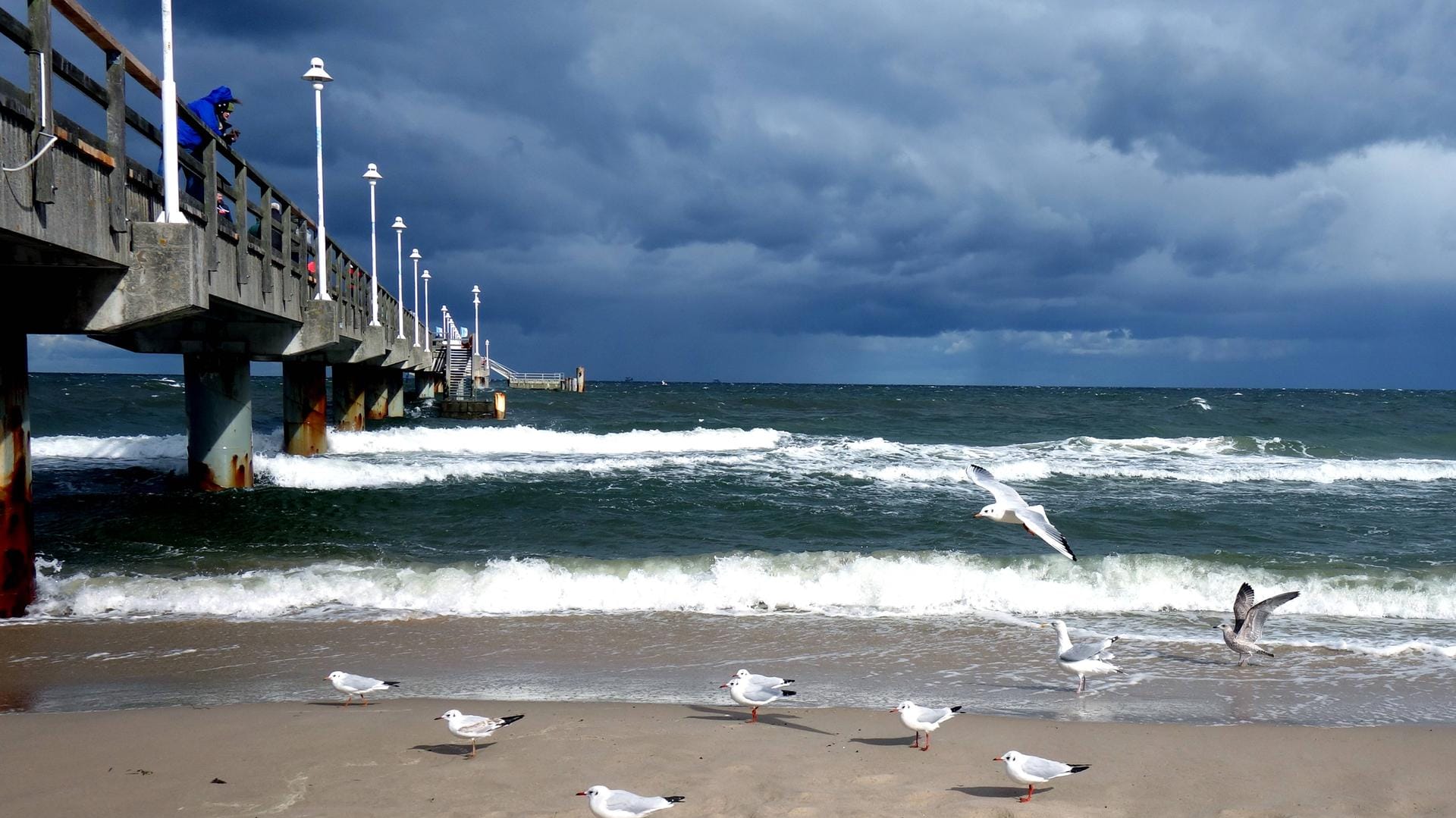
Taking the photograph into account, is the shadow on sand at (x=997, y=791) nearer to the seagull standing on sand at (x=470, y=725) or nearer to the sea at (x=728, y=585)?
the sea at (x=728, y=585)

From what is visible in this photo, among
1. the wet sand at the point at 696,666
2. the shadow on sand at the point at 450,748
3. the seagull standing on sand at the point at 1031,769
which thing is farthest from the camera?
the wet sand at the point at 696,666

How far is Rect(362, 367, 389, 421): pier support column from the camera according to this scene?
3581cm

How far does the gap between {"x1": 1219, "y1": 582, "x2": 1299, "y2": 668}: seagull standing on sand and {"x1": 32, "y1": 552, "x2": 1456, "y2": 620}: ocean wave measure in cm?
227

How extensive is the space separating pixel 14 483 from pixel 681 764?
281 inches

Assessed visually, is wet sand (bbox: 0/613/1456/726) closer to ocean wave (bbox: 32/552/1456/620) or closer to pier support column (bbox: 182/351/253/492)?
ocean wave (bbox: 32/552/1456/620)

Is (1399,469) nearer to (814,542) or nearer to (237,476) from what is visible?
(814,542)

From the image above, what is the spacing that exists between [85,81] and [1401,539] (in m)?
16.8

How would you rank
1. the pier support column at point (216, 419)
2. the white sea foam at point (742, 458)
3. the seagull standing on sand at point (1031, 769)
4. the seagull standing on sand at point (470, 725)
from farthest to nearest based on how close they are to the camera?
the white sea foam at point (742, 458) → the pier support column at point (216, 419) → the seagull standing on sand at point (470, 725) → the seagull standing on sand at point (1031, 769)

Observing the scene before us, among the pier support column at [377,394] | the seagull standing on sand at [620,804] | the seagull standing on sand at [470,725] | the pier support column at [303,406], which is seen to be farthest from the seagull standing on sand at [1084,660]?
the pier support column at [377,394]

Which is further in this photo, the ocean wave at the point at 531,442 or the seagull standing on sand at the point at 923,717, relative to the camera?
the ocean wave at the point at 531,442

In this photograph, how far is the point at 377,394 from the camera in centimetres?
3744

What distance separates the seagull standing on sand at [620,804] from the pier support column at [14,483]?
23.7 feet

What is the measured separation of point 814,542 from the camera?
13969mm

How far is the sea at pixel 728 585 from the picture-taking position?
736cm
